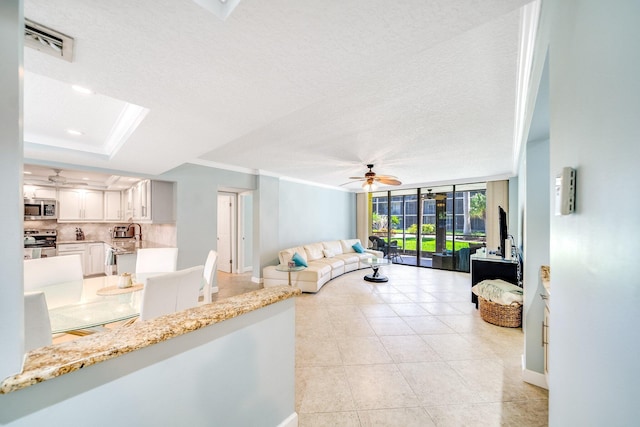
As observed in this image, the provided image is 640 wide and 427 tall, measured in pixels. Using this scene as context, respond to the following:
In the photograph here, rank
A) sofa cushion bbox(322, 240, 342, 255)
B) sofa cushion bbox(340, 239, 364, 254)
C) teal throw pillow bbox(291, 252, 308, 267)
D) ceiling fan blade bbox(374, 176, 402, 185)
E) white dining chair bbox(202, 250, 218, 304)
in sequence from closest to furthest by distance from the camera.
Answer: white dining chair bbox(202, 250, 218, 304) → ceiling fan blade bbox(374, 176, 402, 185) → teal throw pillow bbox(291, 252, 308, 267) → sofa cushion bbox(322, 240, 342, 255) → sofa cushion bbox(340, 239, 364, 254)

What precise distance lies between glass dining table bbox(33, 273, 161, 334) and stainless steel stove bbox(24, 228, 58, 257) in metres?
4.48

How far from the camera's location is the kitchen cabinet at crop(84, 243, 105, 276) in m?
5.85

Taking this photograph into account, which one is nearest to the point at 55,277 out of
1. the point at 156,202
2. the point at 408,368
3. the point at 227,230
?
the point at 156,202

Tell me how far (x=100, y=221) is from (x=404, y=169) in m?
7.47

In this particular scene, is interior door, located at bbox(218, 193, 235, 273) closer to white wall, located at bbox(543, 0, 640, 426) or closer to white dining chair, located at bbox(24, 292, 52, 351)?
white dining chair, located at bbox(24, 292, 52, 351)

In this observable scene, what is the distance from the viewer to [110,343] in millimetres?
903

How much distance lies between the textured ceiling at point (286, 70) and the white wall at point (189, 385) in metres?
1.40

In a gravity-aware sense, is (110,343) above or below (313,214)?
below

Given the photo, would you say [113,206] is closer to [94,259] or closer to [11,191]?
[94,259]

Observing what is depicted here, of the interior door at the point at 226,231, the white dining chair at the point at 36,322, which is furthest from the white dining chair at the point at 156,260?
the interior door at the point at 226,231

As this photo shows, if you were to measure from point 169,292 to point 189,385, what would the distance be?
2.90 ft

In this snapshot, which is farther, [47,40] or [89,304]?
[89,304]

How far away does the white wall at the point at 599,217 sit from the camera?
479mm

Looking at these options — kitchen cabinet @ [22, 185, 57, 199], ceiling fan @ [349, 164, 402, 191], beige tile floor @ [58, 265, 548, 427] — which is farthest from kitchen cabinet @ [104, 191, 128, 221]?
ceiling fan @ [349, 164, 402, 191]
